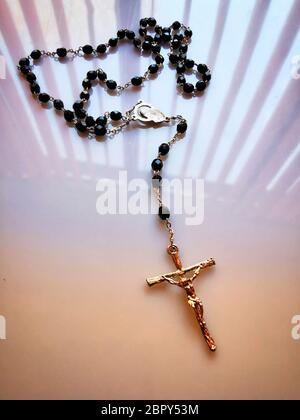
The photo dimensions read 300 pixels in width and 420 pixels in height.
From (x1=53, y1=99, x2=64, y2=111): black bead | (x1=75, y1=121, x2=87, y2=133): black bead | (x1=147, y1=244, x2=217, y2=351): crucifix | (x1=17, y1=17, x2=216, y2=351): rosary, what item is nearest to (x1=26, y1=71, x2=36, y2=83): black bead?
(x1=17, y1=17, x2=216, y2=351): rosary

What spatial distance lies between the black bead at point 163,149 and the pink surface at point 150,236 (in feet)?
0.10

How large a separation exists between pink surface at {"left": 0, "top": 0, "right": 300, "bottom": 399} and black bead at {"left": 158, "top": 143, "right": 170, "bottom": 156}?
0.03m

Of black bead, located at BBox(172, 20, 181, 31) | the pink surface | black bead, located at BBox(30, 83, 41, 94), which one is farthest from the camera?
black bead, located at BBox(172, 20, 181, 31)

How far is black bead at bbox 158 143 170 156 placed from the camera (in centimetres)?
122

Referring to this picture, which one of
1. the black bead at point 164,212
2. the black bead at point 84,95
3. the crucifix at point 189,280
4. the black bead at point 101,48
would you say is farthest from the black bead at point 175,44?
the crucifix at point 189,280

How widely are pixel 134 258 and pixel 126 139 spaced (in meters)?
0.37

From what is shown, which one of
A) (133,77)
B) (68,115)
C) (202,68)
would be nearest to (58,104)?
(68,115)

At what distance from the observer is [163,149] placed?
1.22 metres

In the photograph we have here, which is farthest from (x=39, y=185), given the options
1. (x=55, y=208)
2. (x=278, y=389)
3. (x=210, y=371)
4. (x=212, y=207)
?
(x=278, y=389)

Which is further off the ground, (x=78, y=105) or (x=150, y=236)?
(x=78, y=105)

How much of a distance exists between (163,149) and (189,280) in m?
0.39

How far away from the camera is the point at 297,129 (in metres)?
1.27

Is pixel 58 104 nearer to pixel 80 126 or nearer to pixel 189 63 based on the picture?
pixel 80 126

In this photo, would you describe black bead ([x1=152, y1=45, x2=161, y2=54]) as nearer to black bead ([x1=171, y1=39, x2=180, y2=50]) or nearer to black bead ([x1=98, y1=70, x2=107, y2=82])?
black bead ([x1=171, y1=39, x2=180, y2=50])
